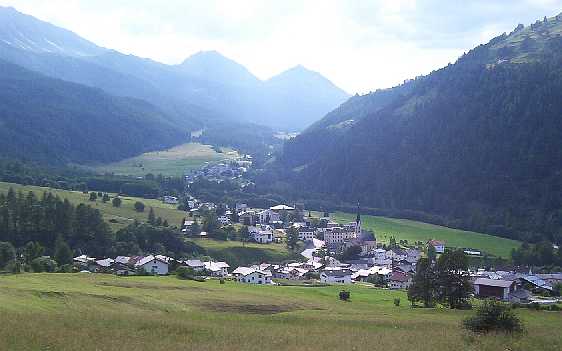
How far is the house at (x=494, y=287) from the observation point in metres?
65.3

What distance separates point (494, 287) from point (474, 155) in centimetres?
9246

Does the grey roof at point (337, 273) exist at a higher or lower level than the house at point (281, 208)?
lower

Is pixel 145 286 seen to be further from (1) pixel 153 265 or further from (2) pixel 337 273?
(2) pixel 337 273

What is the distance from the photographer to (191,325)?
26.7 metres

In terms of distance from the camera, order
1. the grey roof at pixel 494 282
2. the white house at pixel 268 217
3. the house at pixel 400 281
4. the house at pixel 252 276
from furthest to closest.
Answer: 1. the white house at pixel 268 217
2. the house at pixel 400 281
3. the house at pixel 252 276
4. the grey roof at pixel 494 282

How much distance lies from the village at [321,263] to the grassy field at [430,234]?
14.2ft

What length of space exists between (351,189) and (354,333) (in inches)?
5648

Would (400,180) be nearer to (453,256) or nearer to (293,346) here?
(453,256)

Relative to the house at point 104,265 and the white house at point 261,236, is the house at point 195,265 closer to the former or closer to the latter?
the house at point 104,265

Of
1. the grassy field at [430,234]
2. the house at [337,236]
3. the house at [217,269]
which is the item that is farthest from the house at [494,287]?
the house at [337,236]

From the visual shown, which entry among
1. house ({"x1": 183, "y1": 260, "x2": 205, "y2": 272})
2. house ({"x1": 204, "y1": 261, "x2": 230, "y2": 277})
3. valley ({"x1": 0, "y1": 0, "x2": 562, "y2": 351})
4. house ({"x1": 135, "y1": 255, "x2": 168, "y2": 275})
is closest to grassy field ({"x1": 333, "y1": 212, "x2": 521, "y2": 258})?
valley ({"x1": 0, "y1": 0, "x2": 562, "y2": 351})

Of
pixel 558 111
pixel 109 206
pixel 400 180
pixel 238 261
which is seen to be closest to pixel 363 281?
pixel 238 261

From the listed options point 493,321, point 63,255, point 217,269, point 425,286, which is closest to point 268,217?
point 217,269

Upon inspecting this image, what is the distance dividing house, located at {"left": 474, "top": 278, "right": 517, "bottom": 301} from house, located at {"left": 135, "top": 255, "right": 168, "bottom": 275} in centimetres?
3679
